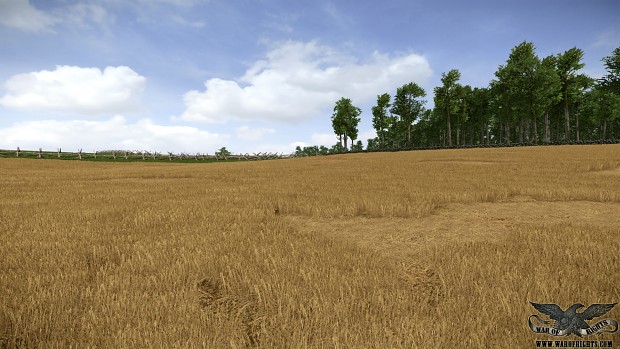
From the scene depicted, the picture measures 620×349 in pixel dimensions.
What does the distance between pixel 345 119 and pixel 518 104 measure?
40919mm

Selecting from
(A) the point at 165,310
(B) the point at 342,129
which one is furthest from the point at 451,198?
(B) the point at 342,129

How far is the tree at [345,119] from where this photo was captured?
85062 millimetres

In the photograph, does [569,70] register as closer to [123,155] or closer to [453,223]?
[453,223]

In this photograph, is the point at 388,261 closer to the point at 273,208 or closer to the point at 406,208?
the point at 406,208

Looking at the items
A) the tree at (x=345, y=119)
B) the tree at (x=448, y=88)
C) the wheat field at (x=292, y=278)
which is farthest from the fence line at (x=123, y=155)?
the wheat field at (x=292, y=278)

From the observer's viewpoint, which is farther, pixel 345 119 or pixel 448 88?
pixel 345 119

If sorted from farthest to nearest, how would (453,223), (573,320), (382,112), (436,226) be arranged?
(382,112) < (453,223) < (436,226) < (573,320)

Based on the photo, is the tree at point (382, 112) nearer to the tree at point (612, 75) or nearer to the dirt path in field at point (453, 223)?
the tree at point (612, 75)

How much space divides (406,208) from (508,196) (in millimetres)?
4697

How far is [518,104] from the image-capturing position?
56969mm

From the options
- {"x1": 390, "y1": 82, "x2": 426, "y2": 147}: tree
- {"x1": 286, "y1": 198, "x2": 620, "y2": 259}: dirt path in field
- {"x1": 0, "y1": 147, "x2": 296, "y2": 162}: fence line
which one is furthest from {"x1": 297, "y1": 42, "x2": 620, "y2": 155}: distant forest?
{"x1": 286, "y1": 198, "x2": 620, "y2": 259}: dirt path in field

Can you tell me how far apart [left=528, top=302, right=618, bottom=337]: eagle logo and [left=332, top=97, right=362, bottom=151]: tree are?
272ft

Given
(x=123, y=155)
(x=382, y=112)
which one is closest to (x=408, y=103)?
(x=382, y=112)

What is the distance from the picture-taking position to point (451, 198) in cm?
950
